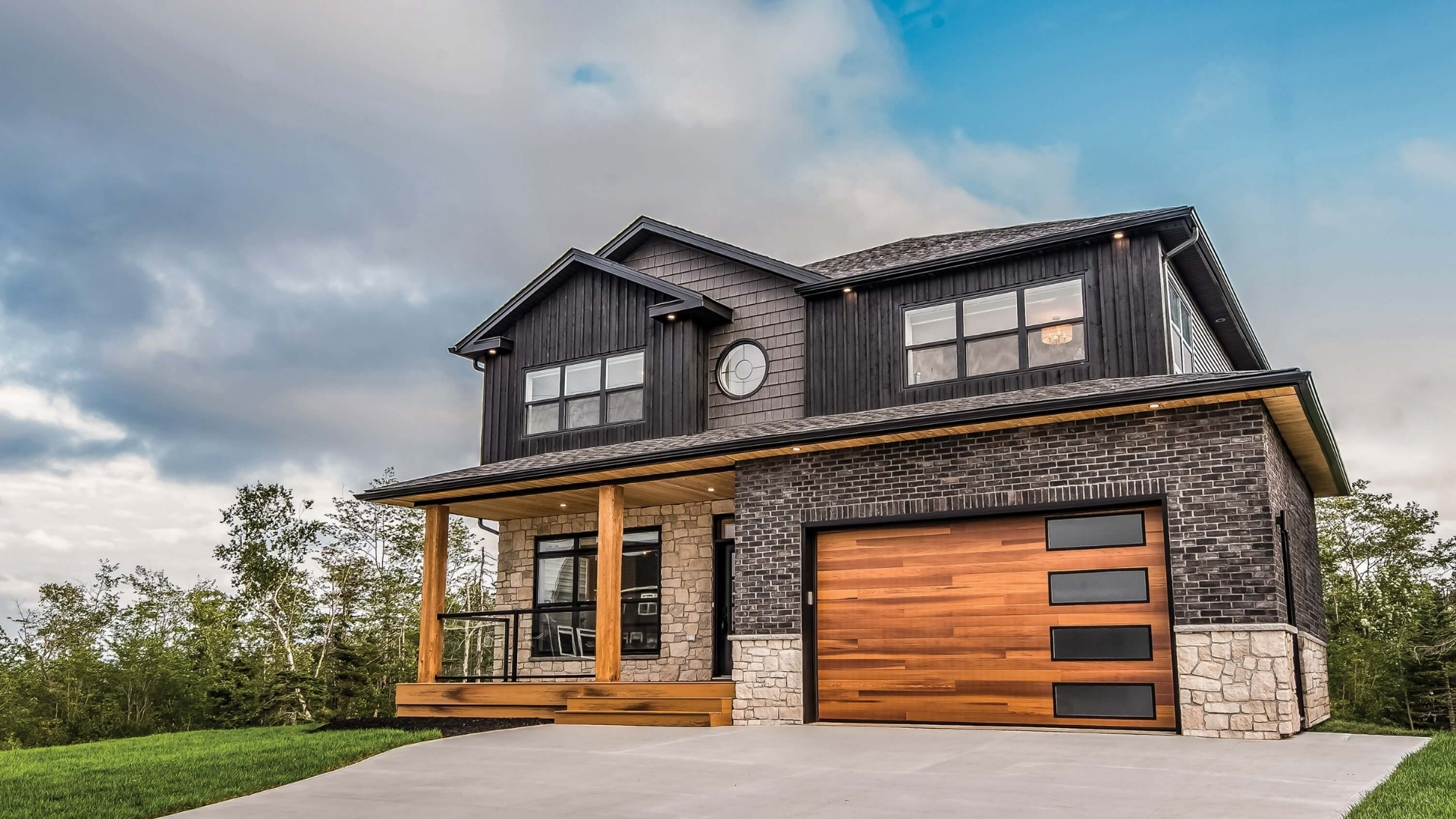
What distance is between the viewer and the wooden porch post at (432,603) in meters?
13.6

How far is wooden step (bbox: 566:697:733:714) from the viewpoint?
11.1m

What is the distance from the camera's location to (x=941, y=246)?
1393cm

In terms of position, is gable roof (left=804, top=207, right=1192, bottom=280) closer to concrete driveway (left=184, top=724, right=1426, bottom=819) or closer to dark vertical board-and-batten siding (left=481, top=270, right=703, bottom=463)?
dark vertical board-and-batten siding (left=481, top=270, right=703, bottom=463)

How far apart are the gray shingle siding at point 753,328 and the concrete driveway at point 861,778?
498cm

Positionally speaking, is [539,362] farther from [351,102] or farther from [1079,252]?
[1079,252]

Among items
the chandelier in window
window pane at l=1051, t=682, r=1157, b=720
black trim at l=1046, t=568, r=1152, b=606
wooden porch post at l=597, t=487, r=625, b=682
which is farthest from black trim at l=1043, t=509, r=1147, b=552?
wooden porch post at l=597, t=487, r=625, b=682

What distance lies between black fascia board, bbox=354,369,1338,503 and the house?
0.11 feet

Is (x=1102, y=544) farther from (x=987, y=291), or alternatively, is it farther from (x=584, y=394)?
(x=584, y=394)

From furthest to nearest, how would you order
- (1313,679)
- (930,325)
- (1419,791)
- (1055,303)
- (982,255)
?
(930,325)
(982,255)
(1055,303)
(1313,679)
(1419,791)

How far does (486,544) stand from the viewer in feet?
84.8

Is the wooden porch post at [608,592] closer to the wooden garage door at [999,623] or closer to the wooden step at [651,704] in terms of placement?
the wooden step at [651,704]

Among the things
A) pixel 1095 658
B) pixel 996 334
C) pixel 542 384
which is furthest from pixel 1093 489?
pixel 542 384

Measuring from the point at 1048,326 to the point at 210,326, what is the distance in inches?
622

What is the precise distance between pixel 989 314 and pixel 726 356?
3.74m
